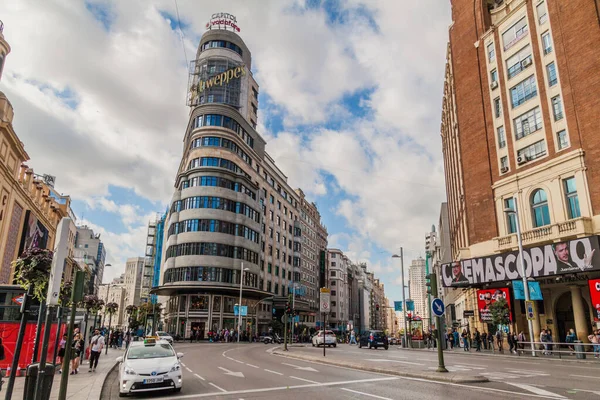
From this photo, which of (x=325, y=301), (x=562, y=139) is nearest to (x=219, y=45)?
(x=562, y=139)

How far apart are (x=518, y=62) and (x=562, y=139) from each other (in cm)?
873

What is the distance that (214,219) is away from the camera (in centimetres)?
5734

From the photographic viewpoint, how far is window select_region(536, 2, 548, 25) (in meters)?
32.8

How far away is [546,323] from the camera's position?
31219mm

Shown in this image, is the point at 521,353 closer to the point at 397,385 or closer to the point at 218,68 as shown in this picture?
the point at 397,385

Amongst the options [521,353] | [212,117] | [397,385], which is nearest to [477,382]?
[397,385]

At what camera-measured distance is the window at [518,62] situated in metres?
33.8

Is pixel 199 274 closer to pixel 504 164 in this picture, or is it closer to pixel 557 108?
pixel 504 164

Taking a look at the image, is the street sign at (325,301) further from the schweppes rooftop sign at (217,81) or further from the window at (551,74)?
the schweppes rooftop sign at (217,81)

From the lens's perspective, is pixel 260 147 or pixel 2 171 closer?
pixel 2 171

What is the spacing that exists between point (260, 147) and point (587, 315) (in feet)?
185

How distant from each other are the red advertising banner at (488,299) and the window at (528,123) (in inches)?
502

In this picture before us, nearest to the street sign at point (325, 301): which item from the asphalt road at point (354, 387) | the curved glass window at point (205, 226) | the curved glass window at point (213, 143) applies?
the asphalt road at point (354, 387)

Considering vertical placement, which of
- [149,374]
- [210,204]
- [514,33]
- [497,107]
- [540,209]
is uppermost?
[514,33]
